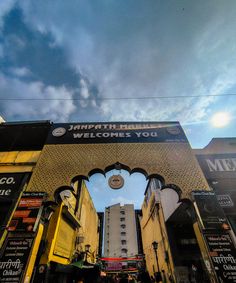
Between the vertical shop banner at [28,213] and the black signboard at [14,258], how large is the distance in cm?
28

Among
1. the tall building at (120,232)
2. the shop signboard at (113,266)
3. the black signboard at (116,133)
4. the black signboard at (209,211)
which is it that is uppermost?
the tall building at (120,232)

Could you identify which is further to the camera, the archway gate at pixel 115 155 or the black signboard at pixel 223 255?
the archway gate at pixel 115 155

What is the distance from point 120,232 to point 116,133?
1536 inches

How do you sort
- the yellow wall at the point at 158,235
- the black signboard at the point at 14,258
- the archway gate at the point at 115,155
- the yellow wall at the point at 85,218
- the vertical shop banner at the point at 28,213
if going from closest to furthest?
1. the black signboard at the point at 14,258
2. the vertical shop banner at the point at 28,213
3. the archway gate at the point at 115,155
4. the yellow wall at the point at 158,235
5. the yellow wall at the point at 85,218

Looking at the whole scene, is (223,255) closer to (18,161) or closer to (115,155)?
(115,155)

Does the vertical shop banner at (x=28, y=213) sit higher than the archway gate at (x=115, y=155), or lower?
lower

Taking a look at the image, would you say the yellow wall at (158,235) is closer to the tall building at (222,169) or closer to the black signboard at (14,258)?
the tall building at (222,169)

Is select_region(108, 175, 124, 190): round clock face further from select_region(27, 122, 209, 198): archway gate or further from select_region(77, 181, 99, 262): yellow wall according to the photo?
select_region(77, 181, 99, 262): yellow wall

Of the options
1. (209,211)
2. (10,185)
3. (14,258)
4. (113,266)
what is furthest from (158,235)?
(113,266)

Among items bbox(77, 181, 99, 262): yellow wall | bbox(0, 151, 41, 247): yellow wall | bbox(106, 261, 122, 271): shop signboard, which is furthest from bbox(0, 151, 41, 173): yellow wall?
bbox(106, 261, 122, 271): shop signboard

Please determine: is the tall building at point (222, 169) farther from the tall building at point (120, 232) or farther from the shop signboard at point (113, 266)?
the tall building at point (120, 232)

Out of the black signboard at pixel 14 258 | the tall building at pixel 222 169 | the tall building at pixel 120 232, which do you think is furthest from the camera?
the tall building at pixel 120 232

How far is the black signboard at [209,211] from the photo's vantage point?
16.0ft

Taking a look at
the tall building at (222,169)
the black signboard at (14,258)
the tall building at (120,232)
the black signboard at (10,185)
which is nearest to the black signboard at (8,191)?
the black signboard at (10,185)
